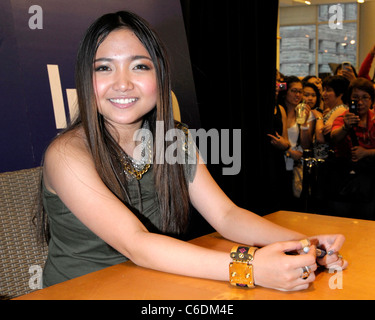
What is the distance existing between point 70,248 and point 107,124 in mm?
429

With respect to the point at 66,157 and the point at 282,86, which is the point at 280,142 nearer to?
the point at 282,86

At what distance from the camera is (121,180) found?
149 cm

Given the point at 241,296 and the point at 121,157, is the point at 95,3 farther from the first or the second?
the point at 241,296

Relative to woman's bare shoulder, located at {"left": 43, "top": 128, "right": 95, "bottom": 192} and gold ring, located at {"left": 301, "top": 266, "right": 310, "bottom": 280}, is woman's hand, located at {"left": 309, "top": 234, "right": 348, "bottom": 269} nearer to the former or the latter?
gold ring, located at {"left": 301, "top": 266, "right": 310, "bottom": 280}

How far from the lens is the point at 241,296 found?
980 mm

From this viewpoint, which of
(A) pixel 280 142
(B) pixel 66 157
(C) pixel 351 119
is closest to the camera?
(B) pixel 66 157

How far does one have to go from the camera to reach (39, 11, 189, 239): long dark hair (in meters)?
1.44

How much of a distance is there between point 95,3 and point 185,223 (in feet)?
4.65

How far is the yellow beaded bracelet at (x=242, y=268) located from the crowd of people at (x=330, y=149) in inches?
105

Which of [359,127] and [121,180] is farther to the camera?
[359,127]

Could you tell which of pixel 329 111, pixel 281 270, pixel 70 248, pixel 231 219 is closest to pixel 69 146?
pixel 70 248

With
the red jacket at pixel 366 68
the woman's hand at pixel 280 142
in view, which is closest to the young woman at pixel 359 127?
the woman's hand at pixel 280 142

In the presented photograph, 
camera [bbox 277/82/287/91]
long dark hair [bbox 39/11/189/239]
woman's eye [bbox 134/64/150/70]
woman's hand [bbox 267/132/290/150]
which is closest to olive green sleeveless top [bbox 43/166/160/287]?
long dark hair [bbox 39/11/189/239]
